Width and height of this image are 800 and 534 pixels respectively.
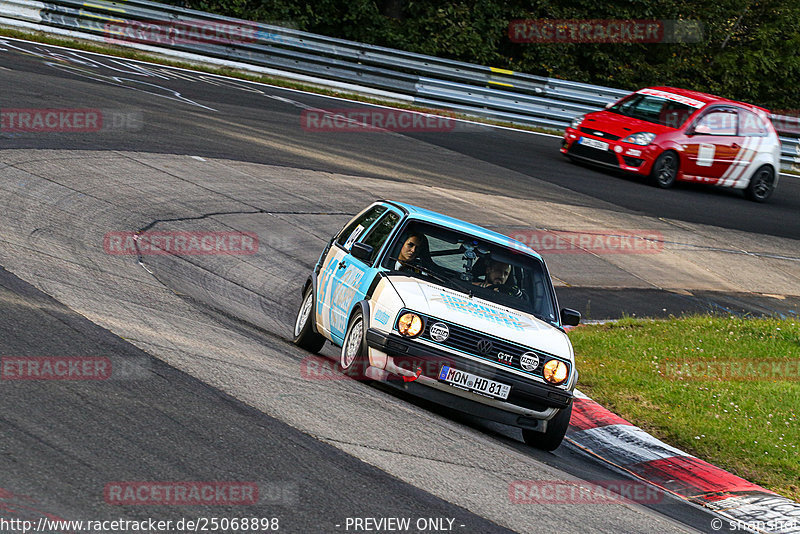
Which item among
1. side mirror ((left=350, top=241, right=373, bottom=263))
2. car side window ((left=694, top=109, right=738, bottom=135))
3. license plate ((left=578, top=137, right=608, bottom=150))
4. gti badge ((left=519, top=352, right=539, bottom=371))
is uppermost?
car side window ((left=694, top=109, right=738, bottom=135))

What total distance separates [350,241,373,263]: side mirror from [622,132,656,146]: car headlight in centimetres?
1381

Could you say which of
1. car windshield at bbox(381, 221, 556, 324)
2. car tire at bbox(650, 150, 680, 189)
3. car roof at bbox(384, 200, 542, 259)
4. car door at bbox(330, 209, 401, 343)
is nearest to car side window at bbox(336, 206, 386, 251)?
car door at bbox(330, 209, 401, 343)

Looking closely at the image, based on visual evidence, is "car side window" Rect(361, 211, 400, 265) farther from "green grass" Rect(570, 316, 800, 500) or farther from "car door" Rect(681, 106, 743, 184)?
"car door" Rect(681, 106, 743, 184)

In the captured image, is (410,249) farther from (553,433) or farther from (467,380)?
(553,433)

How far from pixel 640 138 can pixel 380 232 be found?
Result: 13.4 meters

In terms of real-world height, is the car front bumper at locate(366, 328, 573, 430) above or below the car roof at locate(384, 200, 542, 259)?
below

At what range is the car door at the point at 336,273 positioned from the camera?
892cm

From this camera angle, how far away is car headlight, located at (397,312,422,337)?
7672 mm

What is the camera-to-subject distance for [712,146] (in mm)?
22016

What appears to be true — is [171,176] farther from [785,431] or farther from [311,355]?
[785,431]

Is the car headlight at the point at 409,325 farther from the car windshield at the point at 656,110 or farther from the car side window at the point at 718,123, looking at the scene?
the car side window at the point at 718,123

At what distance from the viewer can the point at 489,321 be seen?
7926mm

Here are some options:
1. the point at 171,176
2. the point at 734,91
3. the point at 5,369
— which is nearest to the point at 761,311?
the point at 171,176

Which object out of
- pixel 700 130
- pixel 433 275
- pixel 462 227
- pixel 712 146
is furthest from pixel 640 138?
Result: pixel 433 275
